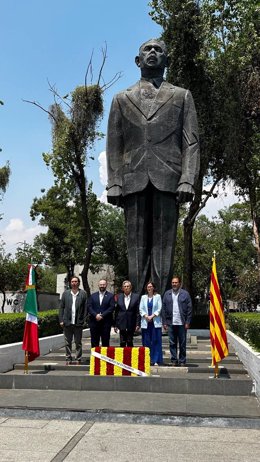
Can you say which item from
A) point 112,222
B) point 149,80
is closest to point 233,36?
point 149,80

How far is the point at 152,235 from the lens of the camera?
8.83m

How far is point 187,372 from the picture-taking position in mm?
7133

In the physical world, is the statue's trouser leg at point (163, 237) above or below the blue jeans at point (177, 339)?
above

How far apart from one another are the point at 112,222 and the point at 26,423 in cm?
3257

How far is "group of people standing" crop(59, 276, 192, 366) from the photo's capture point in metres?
7.50

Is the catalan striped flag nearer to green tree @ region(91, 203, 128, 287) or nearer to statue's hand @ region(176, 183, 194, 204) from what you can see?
statue's hand @ region(176, 183, 194, 204)

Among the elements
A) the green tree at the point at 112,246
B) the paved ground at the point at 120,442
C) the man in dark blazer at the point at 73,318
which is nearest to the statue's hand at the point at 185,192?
the man in dark blazer at the point at 73,318

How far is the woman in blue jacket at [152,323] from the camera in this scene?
24.5 ft

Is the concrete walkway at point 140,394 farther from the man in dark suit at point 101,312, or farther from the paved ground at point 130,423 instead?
the man in dark suit at point 101,312

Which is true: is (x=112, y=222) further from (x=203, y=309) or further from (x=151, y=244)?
(x=151, y=244)

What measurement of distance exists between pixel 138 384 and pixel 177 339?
159 centimetres

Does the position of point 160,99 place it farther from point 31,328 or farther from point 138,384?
point 138,384

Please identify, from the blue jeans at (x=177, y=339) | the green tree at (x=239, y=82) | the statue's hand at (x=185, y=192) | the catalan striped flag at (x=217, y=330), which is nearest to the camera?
the catalan striped flag at (x=217, y=330)

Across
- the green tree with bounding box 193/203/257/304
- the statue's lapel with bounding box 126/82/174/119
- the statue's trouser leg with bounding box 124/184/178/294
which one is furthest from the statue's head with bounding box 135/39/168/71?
the green tree with bounding box 193/203/257/304
